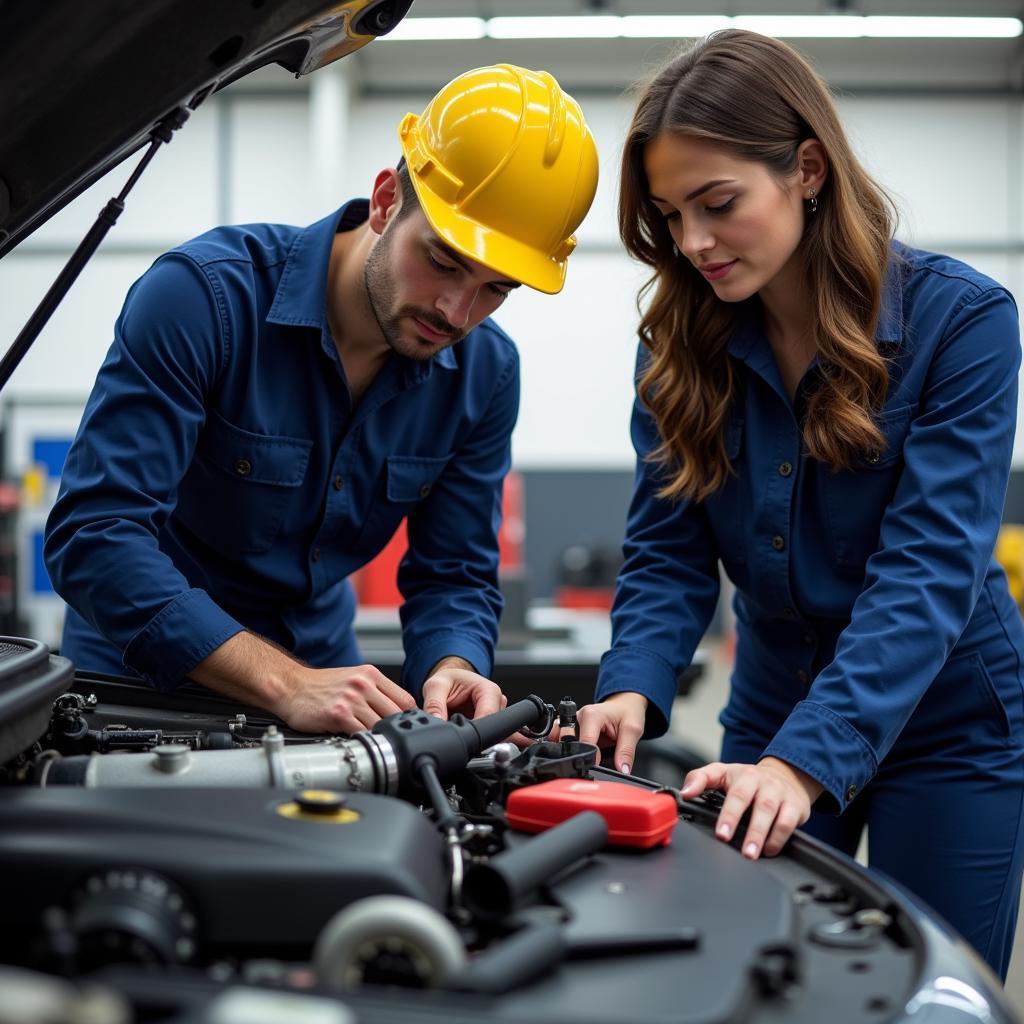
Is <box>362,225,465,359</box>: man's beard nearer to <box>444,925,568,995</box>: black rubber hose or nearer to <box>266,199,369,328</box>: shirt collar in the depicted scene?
<box>266,199,369,328</box>: shirt collar

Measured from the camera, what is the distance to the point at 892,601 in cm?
110

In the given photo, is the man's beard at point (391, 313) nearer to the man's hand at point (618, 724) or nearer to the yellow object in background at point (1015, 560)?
the man's hand at point (618, 724)

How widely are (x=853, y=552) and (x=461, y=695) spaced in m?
0.48

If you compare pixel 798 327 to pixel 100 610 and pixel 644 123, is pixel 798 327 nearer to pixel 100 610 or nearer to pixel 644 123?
pixel 644 123

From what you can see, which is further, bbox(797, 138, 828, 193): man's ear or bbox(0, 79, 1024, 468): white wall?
bbox(0, 79, 1024, 468): white wall

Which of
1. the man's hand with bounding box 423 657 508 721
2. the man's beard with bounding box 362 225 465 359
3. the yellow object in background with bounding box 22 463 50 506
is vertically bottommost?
the yellow object in background with bounding box 22 463 50 506

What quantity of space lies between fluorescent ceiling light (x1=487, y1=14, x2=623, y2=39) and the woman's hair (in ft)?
21.1

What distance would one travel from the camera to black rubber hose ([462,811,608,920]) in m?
0.67

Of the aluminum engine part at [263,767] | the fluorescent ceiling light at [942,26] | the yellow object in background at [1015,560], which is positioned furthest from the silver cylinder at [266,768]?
the fluorescent ceiling light at [942,26]

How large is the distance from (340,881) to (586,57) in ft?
26.4

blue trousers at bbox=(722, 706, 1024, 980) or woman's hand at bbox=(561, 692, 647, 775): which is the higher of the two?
woman's hand at bbox=(561, 692, 647, 775)

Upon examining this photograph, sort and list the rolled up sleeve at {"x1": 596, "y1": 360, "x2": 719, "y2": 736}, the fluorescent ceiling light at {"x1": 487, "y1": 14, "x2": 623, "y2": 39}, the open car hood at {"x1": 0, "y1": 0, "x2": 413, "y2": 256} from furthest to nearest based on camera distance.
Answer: the fluorescent ceiling light at {"x1": 487, "y1": 14, "x2": 623, "y2": 39} → the rolled up sleeve at {"x1": 596, "y1": 360, "x2": 719, "y2": 736} → the open car hood at {"x1": 0, "y1": 0, "x2": 413, "y2": 256}

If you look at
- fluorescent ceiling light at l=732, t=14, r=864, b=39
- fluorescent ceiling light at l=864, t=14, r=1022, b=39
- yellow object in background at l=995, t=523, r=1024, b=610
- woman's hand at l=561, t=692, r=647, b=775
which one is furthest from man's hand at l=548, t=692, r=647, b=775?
fluorescent ceiling light at l=864, t=14, r=1022, b=39

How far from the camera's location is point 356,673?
3.74 feet
